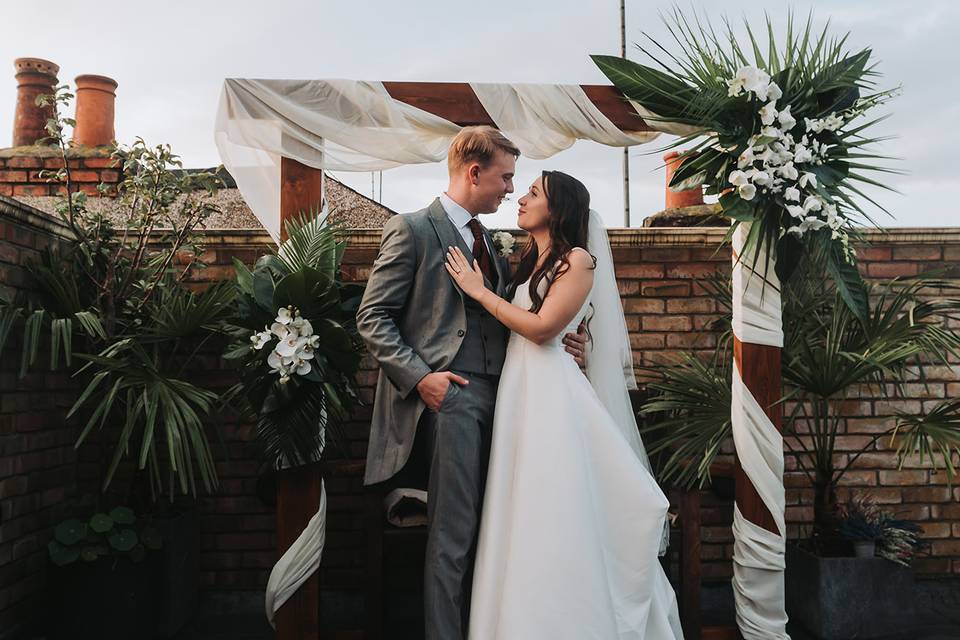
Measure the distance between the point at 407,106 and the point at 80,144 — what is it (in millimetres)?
3201

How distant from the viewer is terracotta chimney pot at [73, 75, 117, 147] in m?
5.25

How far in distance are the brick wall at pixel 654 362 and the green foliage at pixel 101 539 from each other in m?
0.63

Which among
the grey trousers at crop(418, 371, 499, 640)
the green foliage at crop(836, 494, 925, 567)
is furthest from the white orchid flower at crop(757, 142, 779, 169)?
the green foliage at crop(836, 494, 925, 567)

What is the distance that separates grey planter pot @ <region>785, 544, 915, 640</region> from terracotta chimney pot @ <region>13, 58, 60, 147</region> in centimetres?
534

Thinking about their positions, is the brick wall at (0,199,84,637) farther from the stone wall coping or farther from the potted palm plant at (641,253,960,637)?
the potted palm plant at (641,253,960,637)

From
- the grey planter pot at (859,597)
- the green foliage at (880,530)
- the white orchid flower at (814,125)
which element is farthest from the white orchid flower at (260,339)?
the green foliage at (880,530)

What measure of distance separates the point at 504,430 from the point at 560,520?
34 centimetres

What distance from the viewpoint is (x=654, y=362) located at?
3740mm

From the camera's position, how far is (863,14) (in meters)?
2.98

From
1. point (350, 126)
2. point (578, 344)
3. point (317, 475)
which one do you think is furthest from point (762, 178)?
point (317, 475)

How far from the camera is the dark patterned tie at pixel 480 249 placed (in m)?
2.63

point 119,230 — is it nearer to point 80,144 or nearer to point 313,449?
point 313,449

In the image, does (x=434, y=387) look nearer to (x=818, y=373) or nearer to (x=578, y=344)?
(x=578, y=344)

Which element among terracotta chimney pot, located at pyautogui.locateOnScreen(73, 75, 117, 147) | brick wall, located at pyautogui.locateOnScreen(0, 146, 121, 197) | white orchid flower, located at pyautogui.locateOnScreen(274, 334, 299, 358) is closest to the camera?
white orchid flower, located at pyautogui.locateOnScreen(274, 334, 299, 358)
